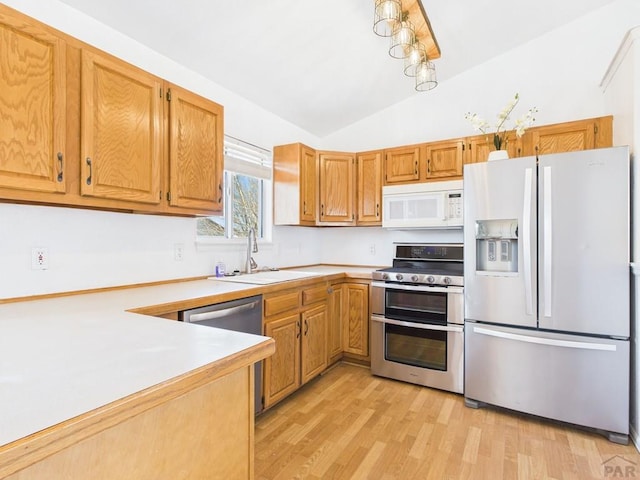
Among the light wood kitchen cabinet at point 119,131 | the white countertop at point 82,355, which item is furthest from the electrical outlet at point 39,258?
Answer: the light wood kitchen cabinet at point 119,131

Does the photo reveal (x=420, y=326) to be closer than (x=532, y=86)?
Yes

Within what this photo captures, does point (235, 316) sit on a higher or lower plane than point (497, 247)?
lower

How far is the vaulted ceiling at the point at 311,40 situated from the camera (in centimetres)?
207

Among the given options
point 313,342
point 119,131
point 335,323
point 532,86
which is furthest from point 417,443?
point 532,86

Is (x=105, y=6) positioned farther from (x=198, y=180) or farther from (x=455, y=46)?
(x=455, y=46)

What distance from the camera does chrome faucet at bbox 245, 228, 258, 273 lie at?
296cm

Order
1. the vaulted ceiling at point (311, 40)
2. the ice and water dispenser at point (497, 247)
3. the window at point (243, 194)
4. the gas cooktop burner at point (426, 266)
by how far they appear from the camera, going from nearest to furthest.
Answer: the vaulted ceiling at point (311, 40) < the ice and water dispenser at point (497, 247) < the gas cooktop burner at point (426, 266) < the window at point (243, 194)

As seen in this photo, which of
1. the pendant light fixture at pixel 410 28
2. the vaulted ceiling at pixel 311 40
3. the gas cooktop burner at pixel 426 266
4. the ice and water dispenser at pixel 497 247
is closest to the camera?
the pendant light fixture at pixel 410 28

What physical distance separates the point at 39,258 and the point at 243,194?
1680 millimetres

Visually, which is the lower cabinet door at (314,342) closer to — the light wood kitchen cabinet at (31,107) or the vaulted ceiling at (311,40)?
the light wood kitchen cabinet at (31,107)

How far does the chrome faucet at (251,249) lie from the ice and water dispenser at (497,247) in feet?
5.88

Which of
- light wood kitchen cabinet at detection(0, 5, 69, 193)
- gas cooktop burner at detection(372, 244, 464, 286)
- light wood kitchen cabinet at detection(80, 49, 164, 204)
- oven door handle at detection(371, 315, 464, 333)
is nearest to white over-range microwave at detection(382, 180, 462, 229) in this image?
gas cooktop burner at detection(372, 244, 464, 286)

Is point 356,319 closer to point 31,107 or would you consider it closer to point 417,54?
point 417,54

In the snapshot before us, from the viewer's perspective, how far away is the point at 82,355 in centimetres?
88
